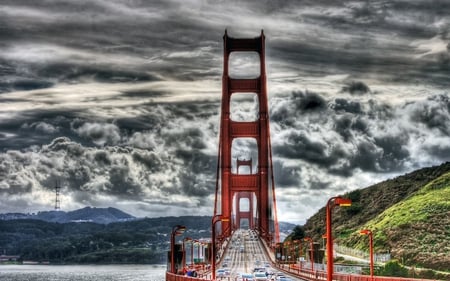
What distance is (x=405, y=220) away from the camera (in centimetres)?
9681

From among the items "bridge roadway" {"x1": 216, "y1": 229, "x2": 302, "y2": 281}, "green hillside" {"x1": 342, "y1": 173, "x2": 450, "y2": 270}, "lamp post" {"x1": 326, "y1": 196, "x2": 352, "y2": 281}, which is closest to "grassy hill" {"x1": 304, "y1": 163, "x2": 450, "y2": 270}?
"green hillside" {"x1": 342, "y1": 173, "x2": 450, "y2": 270}

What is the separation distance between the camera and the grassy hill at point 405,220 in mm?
81625

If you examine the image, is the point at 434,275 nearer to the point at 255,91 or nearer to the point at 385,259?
the point at 385,259

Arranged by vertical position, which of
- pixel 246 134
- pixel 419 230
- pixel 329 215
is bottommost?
pixel 329 215

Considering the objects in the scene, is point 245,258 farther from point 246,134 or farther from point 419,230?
point 419,230

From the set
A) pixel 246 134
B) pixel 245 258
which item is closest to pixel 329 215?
pixel 245 258

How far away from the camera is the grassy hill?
81625 millimetres

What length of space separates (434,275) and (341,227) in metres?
64.3

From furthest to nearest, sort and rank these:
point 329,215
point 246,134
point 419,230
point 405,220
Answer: point 246,134 → point 405,220 → point 419,230 → point 329,215

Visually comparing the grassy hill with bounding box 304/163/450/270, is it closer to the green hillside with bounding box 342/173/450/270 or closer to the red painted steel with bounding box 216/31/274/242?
the green hillside with bounding box 342/173/450/270

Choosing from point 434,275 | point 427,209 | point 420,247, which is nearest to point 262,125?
point 427,209

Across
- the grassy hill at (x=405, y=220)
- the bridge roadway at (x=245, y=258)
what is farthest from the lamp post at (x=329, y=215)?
the bridge roadway at (x=245, y=258)

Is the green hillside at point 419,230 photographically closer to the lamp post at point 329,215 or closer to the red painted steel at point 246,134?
the red painted steel at point 246,134

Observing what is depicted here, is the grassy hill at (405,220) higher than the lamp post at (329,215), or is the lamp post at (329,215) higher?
the grassy hill at (405,220)
